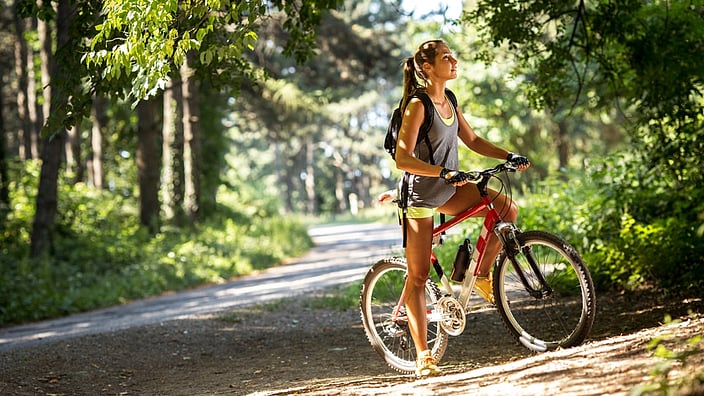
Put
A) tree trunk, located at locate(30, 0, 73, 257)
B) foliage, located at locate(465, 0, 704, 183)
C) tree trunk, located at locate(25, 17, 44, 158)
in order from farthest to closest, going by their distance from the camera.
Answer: tree trunk, located at locate(25, 17, 44, 158) < tree trunk, located at locate(30, 0, 73, 257) < foliage, located at locate(465, 0, 704, 183)

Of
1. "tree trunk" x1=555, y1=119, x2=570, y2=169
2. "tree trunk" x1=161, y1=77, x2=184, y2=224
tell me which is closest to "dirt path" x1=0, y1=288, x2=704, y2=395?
"tree trunk" x1=161, y1=77, x2=184, y2=224

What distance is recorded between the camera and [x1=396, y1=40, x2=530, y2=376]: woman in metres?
5.13

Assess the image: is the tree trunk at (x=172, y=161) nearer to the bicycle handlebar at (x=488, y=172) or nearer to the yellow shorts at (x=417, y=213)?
the yellow shorts at (x=417, y=213)

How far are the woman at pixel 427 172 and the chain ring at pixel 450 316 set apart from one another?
173 mm

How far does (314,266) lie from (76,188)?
6.63 meters

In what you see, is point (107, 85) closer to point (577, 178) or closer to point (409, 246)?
point (409, 246)

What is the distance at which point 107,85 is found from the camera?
6.96 metres

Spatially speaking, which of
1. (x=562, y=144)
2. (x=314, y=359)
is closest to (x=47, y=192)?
(x=314, y=359)

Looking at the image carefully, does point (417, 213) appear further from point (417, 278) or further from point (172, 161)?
point (172, 161)

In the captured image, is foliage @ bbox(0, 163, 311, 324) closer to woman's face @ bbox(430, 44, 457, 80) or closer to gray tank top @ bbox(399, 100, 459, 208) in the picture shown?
gray tank top @ bbox(399, 100, 459, 208)

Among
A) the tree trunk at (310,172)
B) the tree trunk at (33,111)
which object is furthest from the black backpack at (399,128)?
the tree trunk at (310,172)

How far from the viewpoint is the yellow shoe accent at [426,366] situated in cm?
537

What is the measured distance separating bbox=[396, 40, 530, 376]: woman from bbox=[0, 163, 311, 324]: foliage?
8.75 meters

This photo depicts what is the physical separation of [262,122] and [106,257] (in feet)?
47.1
